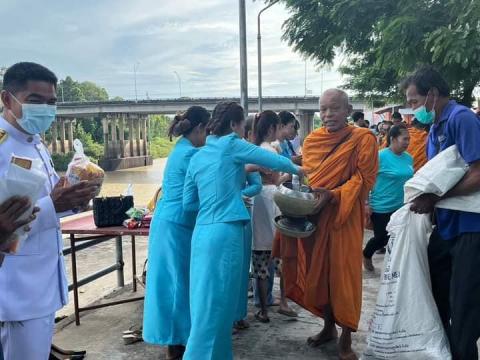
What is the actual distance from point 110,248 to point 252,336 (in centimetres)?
563

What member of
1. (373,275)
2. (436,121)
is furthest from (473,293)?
(373,275)

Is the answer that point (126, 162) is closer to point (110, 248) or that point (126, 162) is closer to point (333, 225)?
point (110, 248)

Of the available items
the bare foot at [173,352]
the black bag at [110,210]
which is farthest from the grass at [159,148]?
the bare foot at [173,352]

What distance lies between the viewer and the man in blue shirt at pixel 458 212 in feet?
7.89

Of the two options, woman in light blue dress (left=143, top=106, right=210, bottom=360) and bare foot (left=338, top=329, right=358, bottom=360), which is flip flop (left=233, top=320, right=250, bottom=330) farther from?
bare foot (left=338, top=329, right=358, bottom=360)

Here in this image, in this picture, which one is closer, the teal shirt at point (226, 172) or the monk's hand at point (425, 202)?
the monk's hand at point (425, 202)

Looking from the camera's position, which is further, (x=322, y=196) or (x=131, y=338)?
(x=131, y=338)

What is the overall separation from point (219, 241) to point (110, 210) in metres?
1.44

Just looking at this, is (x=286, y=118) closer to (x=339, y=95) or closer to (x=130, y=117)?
(x=339, y=95)

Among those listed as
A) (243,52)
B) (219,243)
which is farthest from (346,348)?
(243,52)

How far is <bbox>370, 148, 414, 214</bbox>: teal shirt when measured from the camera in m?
5.09

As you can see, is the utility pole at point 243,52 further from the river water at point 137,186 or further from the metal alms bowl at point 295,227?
the metal alms bowl at point 295,227

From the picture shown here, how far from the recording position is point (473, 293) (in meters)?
2.44

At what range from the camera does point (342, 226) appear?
3.18m
